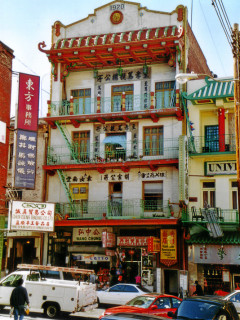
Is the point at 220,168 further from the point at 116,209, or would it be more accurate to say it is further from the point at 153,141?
the point at 116,209

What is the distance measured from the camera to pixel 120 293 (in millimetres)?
24422

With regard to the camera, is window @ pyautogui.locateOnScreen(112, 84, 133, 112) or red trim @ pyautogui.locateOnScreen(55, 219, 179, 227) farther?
window @ pyautogui.locateOnScreen(112, 84, 133, 112)

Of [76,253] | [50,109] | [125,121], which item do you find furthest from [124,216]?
[50,109]

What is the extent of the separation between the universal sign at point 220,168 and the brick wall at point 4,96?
38.5 feet

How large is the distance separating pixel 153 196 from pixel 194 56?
10.3 meters

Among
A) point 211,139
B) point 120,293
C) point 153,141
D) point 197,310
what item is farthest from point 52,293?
point 211,139

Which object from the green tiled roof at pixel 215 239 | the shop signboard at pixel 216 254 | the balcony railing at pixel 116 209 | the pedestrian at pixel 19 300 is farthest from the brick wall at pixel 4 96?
the pedestrian at pixel 19 300

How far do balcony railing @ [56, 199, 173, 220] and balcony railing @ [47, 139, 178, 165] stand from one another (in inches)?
103

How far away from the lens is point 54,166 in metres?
32.1

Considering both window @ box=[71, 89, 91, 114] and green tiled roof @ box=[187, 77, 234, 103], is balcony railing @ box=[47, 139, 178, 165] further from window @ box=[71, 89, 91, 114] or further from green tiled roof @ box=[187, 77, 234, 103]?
green tiled roof @ box=[187, 77, 234, 103]

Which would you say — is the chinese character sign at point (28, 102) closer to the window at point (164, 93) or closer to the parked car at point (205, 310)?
the window at point (164, 93)

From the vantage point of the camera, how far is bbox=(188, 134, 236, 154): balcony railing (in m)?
29.5

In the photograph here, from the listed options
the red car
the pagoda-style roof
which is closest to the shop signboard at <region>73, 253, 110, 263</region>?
the pagoda-style roof

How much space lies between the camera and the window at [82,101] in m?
33.1
